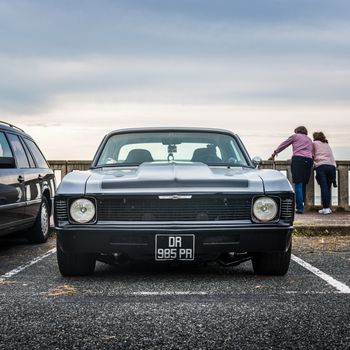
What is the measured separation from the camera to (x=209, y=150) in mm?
6988

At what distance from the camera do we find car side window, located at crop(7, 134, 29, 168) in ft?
27.8

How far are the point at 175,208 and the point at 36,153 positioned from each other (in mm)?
4609

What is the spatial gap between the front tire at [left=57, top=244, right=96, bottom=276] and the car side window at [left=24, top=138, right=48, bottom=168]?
361 centimetres

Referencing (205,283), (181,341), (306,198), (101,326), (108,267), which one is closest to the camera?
(181,341)

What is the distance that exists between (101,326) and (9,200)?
387 cm

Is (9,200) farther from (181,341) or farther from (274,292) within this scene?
(181,341)

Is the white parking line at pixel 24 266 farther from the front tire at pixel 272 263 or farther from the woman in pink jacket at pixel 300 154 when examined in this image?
the woman in pink jacket at pixel 300 154

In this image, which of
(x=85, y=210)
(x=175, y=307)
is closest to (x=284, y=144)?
(x=85, y=210)

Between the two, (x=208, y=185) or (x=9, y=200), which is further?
(x=9, y=200)

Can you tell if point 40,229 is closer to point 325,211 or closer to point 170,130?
point 170,130

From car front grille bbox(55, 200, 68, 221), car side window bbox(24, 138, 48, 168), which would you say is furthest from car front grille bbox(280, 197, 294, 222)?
car side window bbox(24, 138, 48, 168)

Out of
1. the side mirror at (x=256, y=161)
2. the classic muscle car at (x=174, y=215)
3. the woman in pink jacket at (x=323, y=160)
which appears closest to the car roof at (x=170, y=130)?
the side mirror at (x=256, y=161)

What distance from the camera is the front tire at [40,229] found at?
917cm

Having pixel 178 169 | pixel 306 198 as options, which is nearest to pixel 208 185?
pixel 178 169
